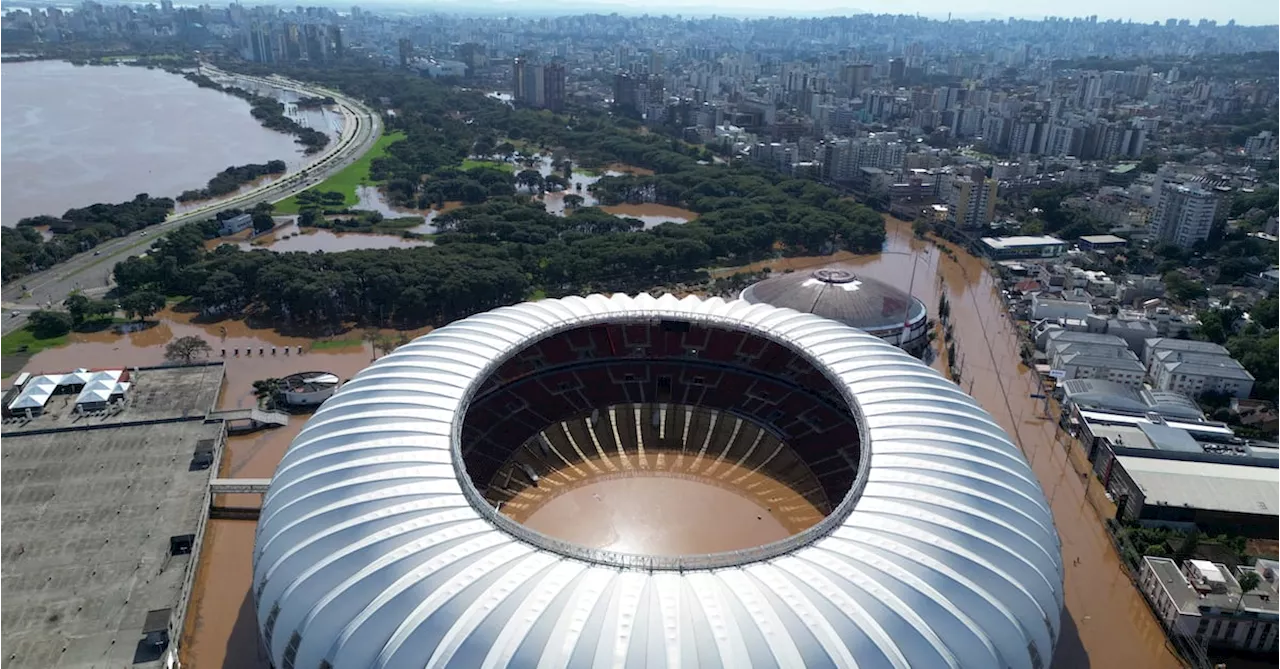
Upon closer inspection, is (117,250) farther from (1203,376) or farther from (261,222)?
(1203,376)

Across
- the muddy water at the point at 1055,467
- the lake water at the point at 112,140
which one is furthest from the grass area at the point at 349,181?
the muddy water at the point at 1055,467

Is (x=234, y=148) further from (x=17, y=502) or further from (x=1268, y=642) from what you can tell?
(x=1268, y=642)

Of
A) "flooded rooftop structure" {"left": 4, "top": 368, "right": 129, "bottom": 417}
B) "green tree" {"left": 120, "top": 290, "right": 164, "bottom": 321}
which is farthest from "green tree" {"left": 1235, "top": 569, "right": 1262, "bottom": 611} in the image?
"green tree" {"left": 120, "top": 290, "right": 164, "bottom": 321}

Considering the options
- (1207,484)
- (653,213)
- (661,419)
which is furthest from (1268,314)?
(653,213)

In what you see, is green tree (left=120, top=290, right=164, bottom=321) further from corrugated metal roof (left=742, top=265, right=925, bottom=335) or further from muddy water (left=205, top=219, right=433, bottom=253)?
corrugated metal roof (left=742, top=265, right=925, bottom=335)

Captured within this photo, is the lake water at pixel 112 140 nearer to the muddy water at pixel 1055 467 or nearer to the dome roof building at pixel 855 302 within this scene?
the dome roof building at pixel 855 302

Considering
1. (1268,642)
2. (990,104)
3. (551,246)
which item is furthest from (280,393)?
(990,104)
